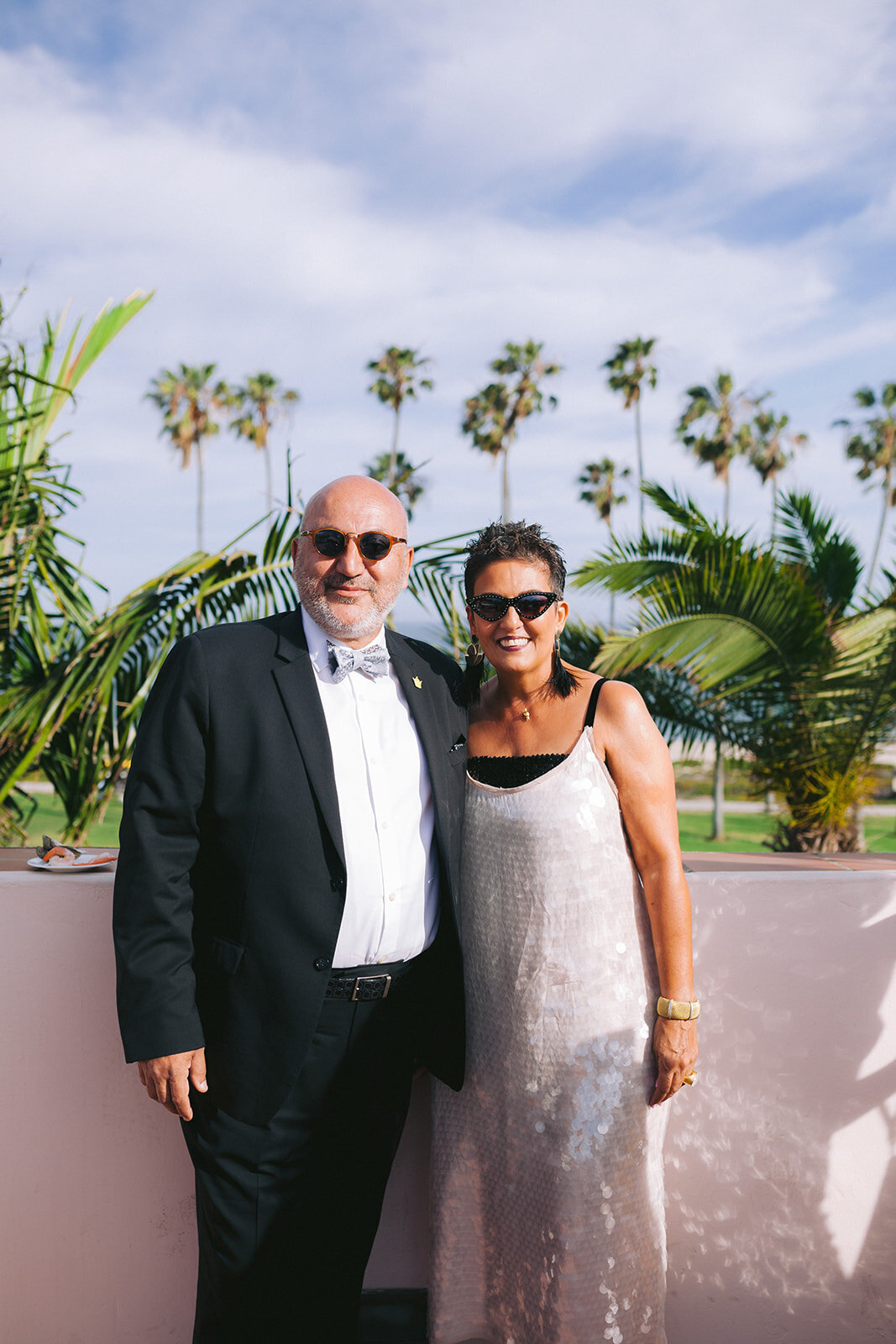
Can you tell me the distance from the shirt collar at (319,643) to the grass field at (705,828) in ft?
64.8

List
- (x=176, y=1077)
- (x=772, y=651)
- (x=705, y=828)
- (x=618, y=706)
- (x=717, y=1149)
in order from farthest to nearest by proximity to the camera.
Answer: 1. (x=705, y=828)
2. (x=772, y=651)
3. (x=717, y=1149)
4. (x=618, y=706)
5. (x=176, y=1077)

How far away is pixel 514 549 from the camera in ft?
6.79

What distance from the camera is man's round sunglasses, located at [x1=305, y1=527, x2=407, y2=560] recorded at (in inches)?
81.0

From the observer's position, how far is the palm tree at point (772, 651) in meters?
6.77

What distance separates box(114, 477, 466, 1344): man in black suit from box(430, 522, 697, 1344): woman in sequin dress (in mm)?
117

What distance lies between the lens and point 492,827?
2.04 meters

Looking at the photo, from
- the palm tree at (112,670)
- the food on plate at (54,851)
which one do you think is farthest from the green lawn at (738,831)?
the food on plate at (54,851)

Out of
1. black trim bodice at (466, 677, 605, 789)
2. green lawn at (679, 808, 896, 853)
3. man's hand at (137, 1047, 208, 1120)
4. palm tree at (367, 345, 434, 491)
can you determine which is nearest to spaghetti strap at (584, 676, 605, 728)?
black trim bodice at (466, 677, 605, 789)

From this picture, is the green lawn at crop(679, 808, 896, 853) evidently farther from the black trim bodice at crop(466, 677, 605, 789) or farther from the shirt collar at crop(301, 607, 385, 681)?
the shirt collar at crop(301, 607, 385, 681)

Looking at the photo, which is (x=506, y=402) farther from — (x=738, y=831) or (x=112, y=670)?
(x=112, y=670)

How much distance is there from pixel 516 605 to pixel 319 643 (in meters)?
0.46

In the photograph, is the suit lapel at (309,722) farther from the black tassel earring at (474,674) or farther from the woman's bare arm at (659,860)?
the woman's bare arm at (659,860)

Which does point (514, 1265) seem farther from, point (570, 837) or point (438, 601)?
point (438, 601)

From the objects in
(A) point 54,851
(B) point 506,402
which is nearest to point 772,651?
(A) point 54,851
